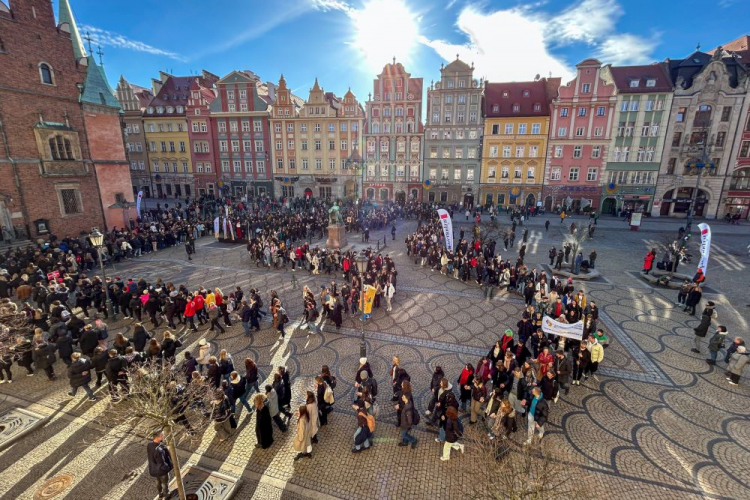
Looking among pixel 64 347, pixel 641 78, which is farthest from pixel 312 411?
pixel 641 78

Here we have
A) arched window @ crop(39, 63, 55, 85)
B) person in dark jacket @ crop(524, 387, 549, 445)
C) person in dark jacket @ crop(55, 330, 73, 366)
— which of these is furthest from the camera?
arched window @ crop(39, 63, 55, 85)

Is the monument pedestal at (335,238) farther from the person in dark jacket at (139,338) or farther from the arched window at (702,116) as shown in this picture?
the arched window at (702,116)

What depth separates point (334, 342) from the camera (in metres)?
12.6

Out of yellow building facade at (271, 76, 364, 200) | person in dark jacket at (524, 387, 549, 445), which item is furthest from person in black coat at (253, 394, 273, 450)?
yellow building facade at (271, 76, 364, 200)

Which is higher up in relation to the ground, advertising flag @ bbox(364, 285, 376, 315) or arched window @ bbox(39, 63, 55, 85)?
arched window @ bbox(39, 63, 55, 85)

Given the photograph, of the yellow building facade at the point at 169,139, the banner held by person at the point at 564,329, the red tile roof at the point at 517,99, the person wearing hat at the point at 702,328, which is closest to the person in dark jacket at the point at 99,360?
the banner held by person at the point at 564,329

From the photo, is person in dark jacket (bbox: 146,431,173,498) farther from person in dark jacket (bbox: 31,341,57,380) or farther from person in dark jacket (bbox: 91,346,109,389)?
person in dark jacket (bbox: 31,341,57,380)

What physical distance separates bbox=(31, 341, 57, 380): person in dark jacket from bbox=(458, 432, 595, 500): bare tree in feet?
38.1

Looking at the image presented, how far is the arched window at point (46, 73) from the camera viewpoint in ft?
78.3

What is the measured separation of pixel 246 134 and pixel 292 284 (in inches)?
1679

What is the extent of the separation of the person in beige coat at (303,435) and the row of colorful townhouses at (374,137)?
22734 millimetres

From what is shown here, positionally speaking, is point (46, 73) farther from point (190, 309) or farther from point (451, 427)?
point (451, 427)

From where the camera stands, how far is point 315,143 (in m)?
51.7

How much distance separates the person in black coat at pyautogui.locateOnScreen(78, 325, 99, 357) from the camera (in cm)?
1039
